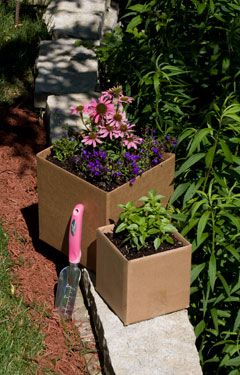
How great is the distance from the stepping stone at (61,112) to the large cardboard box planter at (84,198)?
73 centimetres

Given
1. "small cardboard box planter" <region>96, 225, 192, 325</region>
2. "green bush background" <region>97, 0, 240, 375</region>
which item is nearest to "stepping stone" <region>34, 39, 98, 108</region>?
"green bush background" <region>97, 0, 240, 375</region>

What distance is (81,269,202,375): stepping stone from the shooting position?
4.62m

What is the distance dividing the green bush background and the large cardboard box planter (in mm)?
150

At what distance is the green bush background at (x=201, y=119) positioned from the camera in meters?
4.96

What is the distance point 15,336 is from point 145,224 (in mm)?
963

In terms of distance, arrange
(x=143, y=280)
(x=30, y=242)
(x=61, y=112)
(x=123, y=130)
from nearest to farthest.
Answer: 1. (x=143, y=280)
2. (x=123, y=130)
3. (x=30, y=242)
4. (x=61, y=112)

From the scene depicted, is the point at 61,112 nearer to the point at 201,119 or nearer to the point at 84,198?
the point at 201,119

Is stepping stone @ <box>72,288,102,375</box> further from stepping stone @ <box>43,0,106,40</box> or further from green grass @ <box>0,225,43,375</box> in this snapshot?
stepping stone @ <box>43,0,106,40</box>

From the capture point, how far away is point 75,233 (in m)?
5.06

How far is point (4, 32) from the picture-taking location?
791cm

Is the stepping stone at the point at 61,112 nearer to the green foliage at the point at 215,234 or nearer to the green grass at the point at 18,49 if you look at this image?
the green grass at the point at 18,49

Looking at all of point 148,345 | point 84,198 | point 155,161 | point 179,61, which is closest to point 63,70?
point 179,61

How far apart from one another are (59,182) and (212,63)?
1365 millimetres

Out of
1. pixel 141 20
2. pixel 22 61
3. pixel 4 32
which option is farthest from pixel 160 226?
pixel 4 32
